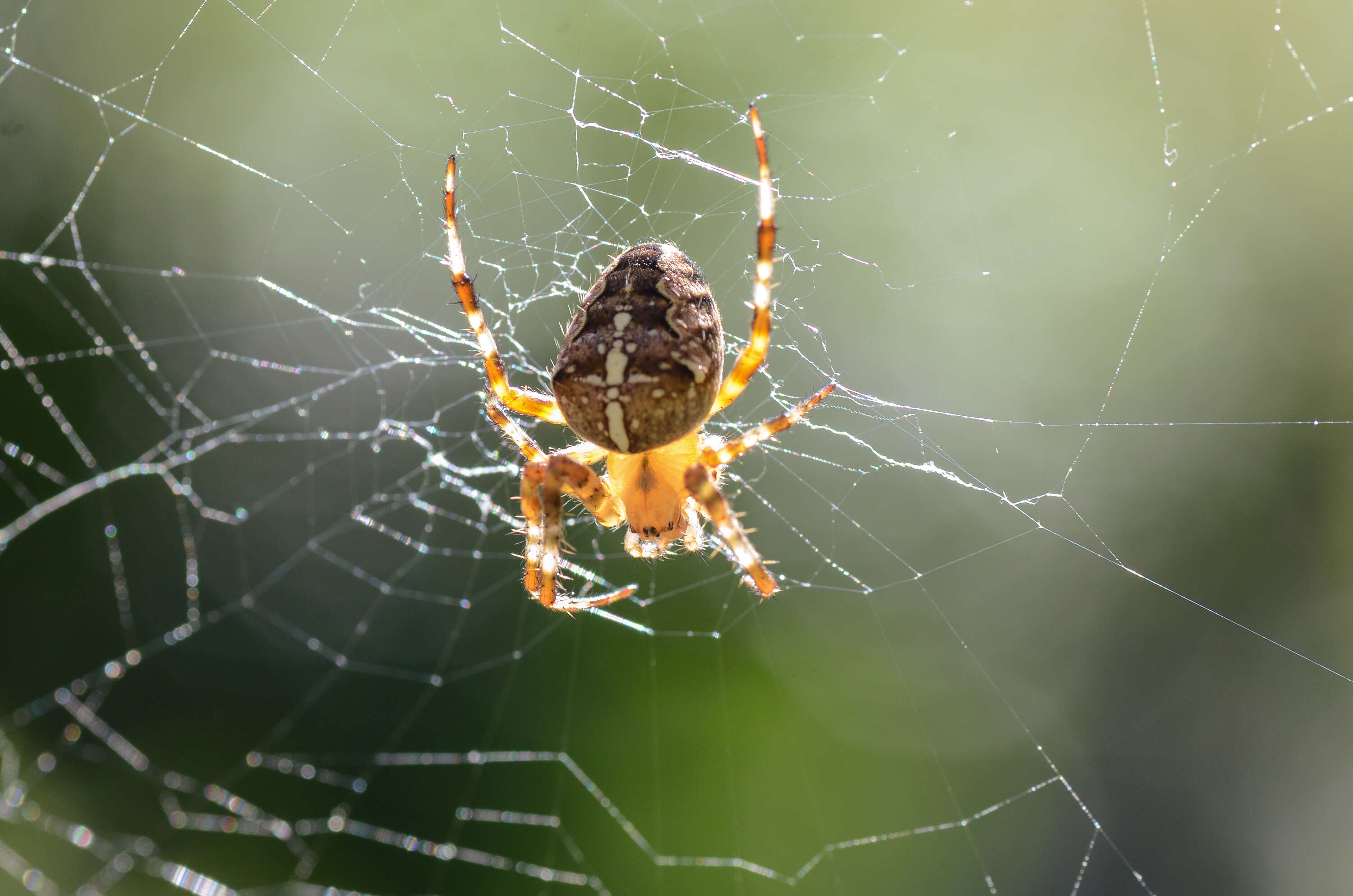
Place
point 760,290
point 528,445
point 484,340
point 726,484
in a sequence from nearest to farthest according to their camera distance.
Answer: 1. point 760,290
2. point 484,340
3. point 528,445
4. point 726,484

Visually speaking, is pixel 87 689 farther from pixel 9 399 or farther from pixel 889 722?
pixel 889 722

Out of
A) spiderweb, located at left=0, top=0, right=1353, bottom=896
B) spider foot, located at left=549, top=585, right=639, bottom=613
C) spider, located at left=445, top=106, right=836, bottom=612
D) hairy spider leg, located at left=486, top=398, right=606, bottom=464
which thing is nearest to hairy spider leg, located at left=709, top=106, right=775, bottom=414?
spider, located at left=445, top=106, right=836, bottom=612

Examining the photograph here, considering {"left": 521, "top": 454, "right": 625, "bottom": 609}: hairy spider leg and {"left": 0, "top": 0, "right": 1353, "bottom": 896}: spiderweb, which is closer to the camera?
{"left": 521, "top": 454, "right": 625, "bottom": 609}: hairy spider leg

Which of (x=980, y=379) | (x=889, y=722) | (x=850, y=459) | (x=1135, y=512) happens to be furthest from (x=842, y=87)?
(x=889, y=722)

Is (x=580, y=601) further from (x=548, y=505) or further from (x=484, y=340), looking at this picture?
(x=484, y=340)

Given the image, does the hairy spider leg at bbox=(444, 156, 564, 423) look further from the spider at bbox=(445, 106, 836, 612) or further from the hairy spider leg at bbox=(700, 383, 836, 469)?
the hairy spider leg at bbox=(700, 383, 836, 469)

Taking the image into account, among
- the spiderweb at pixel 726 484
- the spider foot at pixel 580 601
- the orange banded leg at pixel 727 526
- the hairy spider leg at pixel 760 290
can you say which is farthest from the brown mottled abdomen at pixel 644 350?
the spiderweb at pixel 726 484

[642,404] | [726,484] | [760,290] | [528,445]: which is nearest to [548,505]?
[528,445]
